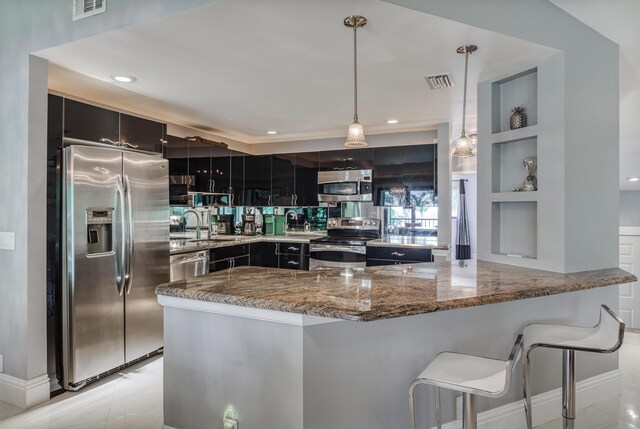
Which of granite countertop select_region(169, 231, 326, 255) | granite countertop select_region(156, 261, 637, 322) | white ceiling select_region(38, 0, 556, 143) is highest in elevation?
white ceiling select_region(38, 0, 556, 143)

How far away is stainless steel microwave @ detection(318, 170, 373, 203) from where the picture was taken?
5.16m

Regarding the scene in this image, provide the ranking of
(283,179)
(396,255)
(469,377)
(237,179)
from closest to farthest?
1. (469,377)
2. (396,255)
3. (237,179)
4. (283,179)

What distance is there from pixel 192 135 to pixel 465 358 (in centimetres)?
424

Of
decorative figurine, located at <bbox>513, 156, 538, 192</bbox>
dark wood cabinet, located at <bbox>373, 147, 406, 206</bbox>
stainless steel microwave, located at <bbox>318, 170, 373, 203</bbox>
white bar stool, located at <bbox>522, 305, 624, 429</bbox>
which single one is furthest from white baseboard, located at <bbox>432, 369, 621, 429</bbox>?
stainless steel microwave, located at <bbox>318, 170, 373, 203</bbox>

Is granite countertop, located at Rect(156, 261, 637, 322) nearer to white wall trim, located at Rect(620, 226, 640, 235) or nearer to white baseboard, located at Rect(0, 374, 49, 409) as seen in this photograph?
white baseboard, located at Rect(0, 374, 49, 409)

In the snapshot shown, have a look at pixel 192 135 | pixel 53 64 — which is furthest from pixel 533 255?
pixel 192 135

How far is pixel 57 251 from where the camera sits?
2.79m

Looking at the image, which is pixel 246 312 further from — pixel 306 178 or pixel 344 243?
pixel 306 178

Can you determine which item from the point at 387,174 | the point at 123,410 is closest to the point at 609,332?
the point at 123,410

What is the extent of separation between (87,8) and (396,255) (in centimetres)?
356

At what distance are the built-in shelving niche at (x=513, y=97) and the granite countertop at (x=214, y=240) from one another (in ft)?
9.46

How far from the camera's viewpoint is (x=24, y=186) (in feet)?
8.57

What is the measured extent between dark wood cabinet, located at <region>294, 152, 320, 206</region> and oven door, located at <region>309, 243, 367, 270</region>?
73 centimetres

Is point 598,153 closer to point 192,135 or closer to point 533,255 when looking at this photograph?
point 533,255
